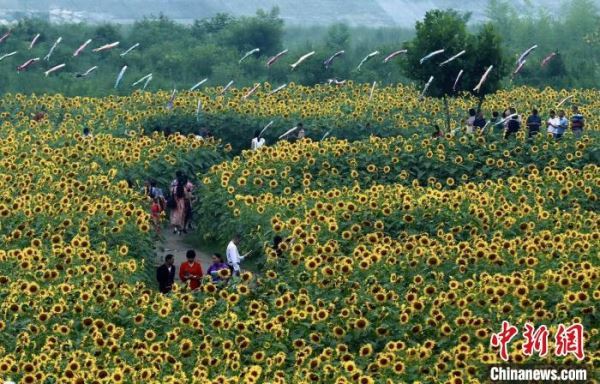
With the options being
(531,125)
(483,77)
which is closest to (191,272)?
(531,125)

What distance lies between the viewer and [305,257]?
20.3m

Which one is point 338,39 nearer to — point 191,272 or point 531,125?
point 531,125

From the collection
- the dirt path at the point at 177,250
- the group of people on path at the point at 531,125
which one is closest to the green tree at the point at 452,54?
the group of people on path at the point at 531,125

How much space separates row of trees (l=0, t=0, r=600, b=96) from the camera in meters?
35.3

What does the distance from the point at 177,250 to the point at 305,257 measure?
6.77 metres

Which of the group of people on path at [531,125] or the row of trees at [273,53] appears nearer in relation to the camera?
the group of people on path at [531,125]

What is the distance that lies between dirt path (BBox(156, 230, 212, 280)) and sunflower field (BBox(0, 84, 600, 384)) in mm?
559

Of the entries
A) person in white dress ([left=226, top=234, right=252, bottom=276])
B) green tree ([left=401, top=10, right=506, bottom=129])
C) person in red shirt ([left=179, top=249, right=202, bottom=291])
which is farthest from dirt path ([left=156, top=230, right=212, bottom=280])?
green tree ([left=401, top=10, right=506, bottom=129])

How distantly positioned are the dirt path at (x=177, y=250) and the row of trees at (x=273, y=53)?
35.2 ft

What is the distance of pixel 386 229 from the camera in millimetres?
22781

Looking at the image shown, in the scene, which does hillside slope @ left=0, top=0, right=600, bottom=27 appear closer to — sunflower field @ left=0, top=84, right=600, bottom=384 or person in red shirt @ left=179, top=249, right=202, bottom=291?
sunflower field @ left=0, top=84, right=600, bottom=384

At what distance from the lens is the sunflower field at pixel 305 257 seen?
51.3ft

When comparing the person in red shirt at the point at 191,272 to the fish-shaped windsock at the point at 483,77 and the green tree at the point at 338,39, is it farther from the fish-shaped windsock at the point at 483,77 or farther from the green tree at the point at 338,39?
the green tree at the point at 338,39

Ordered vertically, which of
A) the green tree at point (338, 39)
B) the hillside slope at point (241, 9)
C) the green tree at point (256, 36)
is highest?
the green tree at point (256, 36)
